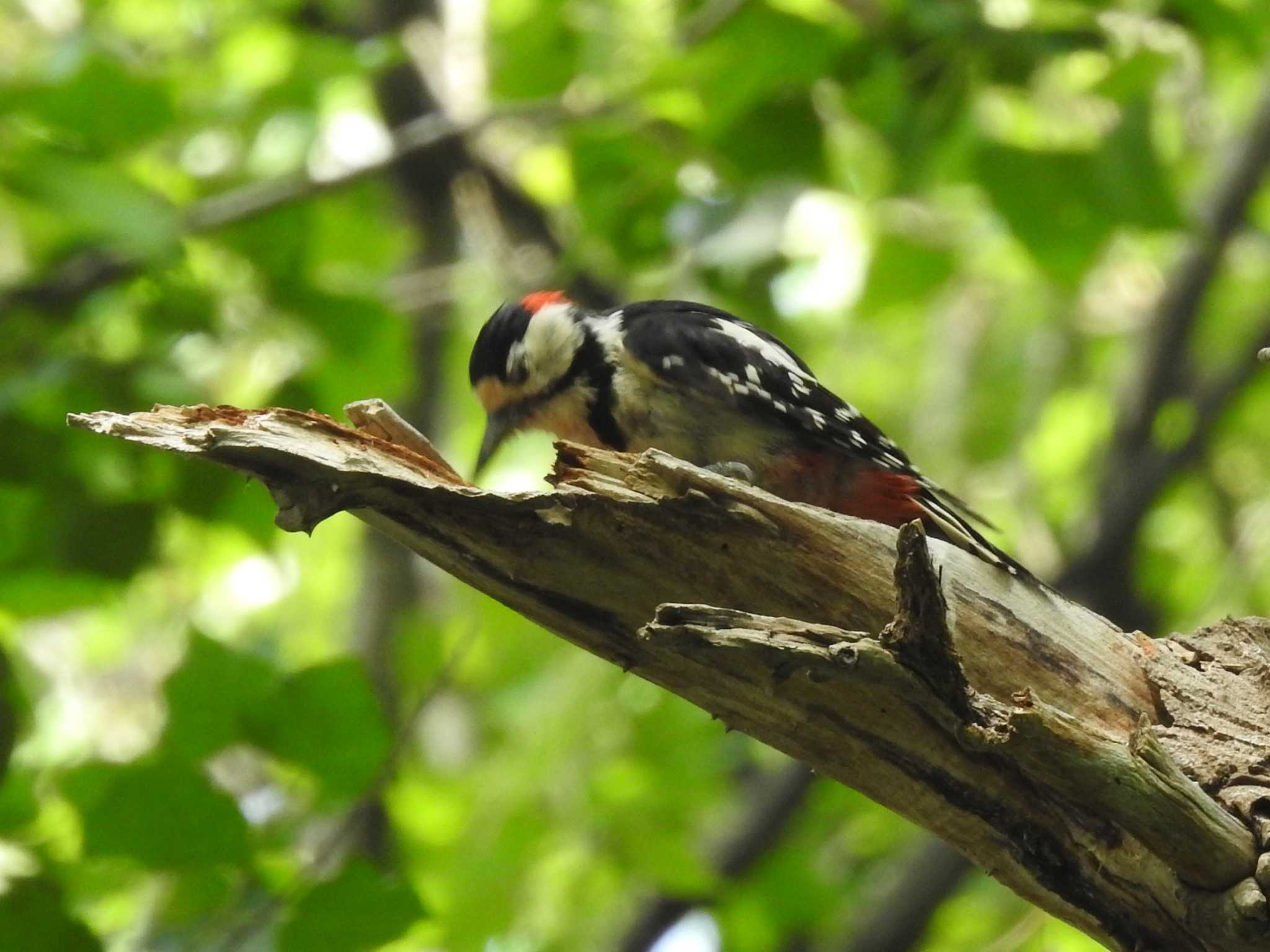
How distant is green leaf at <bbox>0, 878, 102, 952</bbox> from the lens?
10.2 feet

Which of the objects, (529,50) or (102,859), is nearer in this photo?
(102,859)

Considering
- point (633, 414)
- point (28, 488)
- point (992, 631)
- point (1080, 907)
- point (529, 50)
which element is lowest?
point (1080, 907)

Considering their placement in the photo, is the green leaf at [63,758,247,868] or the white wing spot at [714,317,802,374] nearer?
the green leaf at [63,758,247,868]

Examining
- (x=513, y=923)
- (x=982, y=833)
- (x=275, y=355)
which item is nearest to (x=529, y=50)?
(x=275, y=355)

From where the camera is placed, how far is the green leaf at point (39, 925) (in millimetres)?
3094

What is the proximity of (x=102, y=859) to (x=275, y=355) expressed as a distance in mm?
2306

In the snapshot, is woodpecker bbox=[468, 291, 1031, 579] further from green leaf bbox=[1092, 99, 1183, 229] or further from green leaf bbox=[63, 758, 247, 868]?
green leaf bbox=[63, 758, 247, 868]

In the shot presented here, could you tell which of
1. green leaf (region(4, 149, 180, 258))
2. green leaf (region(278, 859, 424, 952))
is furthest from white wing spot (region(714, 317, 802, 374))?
green leaf (region(278, 859, 424, 952))

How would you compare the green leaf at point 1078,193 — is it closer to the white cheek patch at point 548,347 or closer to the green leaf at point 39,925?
the white cheek patch at point 548,347

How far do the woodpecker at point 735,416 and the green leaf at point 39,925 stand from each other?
168cm

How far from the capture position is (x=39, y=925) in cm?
310

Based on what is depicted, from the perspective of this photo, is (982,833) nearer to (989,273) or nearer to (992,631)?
(992,631)

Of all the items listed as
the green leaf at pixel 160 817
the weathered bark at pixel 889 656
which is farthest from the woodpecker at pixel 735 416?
the green leaf at pixel 160 817

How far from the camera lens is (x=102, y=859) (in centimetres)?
311
